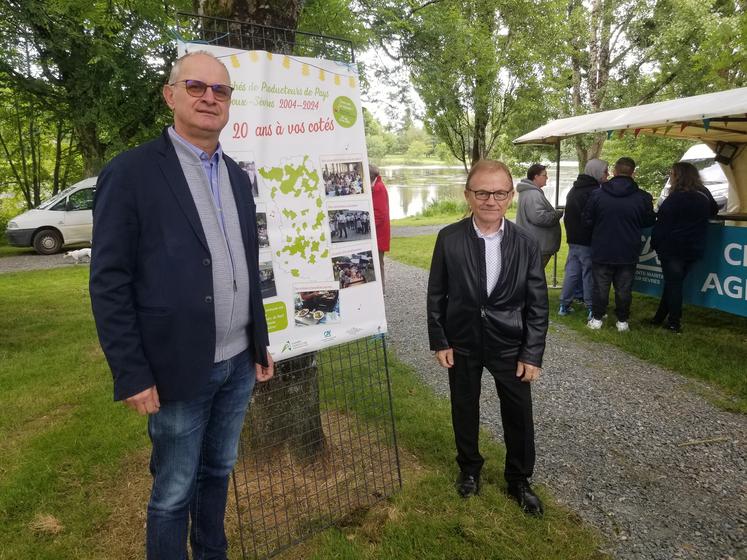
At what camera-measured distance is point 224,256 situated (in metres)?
1.82

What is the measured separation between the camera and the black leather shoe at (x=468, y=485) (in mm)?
2851

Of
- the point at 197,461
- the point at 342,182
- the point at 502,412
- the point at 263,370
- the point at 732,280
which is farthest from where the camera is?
the point at 732,280

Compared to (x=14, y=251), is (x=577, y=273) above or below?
below

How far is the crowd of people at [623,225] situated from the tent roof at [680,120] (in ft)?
1.64

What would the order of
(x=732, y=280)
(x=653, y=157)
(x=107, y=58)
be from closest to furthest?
(x=732, y=280), (x=107, y=58), (x=653, y=157)

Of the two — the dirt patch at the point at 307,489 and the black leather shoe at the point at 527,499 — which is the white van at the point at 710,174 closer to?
the black leather shoe at the point at 527,499

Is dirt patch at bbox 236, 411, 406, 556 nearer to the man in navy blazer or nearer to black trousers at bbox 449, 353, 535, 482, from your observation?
black trousers at bbox 449, 353, 535, 482

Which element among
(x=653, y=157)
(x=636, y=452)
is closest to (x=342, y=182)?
(x=636, y=452)

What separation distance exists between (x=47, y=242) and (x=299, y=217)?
46.5 ft

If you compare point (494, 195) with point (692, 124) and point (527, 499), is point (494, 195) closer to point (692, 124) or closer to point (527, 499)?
point (527, 499)

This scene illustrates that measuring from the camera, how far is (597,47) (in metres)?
21.1

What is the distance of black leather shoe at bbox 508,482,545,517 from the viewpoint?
272 centimetres

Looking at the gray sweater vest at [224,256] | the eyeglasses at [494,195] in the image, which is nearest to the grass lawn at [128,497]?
the gray sweater vest at [224,256]

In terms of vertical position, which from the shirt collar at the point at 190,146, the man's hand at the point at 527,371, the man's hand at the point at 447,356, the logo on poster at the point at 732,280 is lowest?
the logo on poster at the point at 732,280
